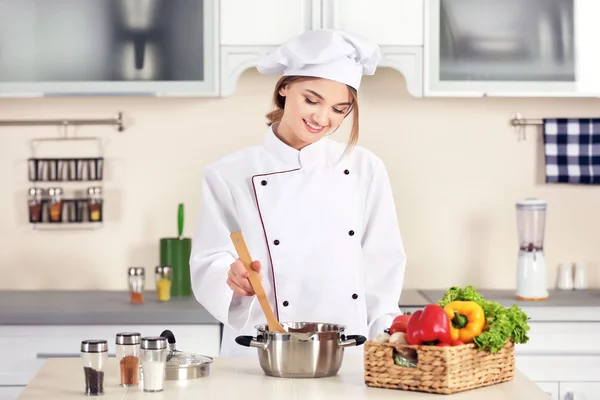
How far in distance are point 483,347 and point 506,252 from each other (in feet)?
6.37

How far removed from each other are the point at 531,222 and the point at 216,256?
5.11ft

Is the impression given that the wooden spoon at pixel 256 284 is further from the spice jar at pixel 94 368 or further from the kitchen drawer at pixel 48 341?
the kitchen drawer at pixel 48 341

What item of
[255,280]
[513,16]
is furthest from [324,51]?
[513,16]

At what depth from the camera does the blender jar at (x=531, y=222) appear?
3355mm

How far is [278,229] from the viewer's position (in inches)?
89.8

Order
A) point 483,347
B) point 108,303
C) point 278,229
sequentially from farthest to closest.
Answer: point 108,303, point 278,229, point 483,347

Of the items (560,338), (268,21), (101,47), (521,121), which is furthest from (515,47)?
(101,47)

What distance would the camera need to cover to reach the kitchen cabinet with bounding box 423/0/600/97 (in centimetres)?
329

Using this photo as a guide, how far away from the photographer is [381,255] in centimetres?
229

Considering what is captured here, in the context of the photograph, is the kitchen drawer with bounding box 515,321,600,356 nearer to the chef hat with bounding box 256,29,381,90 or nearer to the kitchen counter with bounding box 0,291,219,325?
the kitchen counter with bounding box 0,291,219,325

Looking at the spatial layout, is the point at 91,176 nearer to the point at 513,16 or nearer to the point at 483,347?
the point at 513,16

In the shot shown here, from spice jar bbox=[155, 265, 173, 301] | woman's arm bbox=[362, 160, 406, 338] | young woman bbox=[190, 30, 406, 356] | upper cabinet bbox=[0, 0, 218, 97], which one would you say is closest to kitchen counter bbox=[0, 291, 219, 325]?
spice jar bbox=[155, 265, 173, 301]

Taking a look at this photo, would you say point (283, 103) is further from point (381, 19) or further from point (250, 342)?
point (381, 19)

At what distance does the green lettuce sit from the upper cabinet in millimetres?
1687
